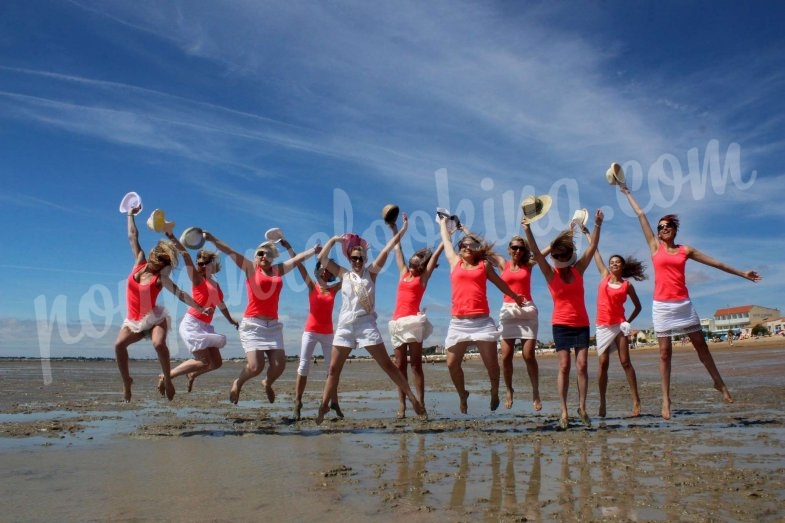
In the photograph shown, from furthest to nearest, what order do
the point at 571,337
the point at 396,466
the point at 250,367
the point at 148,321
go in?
the point at 250,367
the point at 148,321
the point at 571,337
the point at 396,466

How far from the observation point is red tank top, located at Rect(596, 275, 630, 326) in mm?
8594

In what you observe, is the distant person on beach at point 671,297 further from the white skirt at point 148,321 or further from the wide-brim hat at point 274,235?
the white skirt at point 148,321

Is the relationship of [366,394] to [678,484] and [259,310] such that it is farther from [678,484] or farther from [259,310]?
[678,484]

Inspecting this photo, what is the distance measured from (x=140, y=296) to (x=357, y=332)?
2.91 m

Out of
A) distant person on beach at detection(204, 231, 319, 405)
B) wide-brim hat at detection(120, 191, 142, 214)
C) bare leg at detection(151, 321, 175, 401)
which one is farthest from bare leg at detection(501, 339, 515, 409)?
wide-brim hat at detection(120, 191, 142, 214)

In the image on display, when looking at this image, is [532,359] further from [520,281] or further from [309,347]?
[309,347]

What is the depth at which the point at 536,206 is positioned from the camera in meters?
8.25

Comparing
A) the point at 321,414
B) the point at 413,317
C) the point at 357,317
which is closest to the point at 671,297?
the point at 413,317

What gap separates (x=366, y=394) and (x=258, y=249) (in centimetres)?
576

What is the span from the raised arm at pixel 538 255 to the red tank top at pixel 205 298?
4.61m

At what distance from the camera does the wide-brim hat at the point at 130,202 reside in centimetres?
853

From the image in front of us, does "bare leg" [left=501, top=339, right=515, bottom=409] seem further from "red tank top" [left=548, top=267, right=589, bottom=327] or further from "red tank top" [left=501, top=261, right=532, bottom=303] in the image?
"red tank top" [left=548, top=267, right=589, bottom=327]

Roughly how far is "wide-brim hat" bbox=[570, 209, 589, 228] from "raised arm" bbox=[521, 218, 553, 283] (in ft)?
4.26

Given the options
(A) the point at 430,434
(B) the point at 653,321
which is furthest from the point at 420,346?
(B) the point at 653,321
